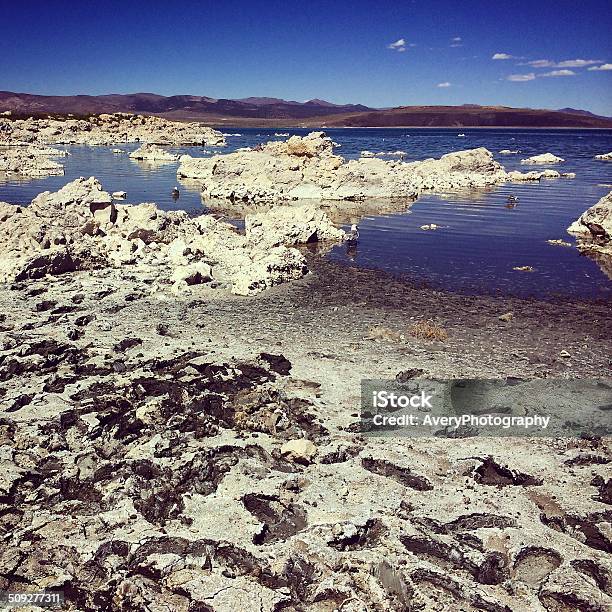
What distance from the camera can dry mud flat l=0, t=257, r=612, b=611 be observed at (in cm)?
498

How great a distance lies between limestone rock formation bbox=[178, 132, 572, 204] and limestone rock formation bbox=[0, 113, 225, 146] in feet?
196

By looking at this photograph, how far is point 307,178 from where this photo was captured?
34.5 metres

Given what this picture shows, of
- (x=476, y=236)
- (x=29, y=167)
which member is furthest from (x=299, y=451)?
(x=29, y=167)

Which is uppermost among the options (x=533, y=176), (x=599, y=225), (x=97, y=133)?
(x=97, y=133)

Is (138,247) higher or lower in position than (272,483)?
higher

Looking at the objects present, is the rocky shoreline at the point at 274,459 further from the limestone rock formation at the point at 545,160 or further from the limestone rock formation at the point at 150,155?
the limestone rock formation at the point at 150,155

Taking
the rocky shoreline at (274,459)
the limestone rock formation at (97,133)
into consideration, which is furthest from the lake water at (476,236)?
the limestone rock formation at (97,133)

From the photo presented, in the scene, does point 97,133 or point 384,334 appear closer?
point 384,334

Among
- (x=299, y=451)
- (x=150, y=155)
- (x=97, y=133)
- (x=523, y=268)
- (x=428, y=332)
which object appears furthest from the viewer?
(x=97, y=133)

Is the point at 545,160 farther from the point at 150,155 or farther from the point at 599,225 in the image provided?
the point at 150,155

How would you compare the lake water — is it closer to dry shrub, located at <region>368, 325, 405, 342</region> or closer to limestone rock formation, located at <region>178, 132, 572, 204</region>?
limestone rock formation, located at <region>178, 132, 572, 204</region>

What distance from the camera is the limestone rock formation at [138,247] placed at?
14.3 m

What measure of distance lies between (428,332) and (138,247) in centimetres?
1072

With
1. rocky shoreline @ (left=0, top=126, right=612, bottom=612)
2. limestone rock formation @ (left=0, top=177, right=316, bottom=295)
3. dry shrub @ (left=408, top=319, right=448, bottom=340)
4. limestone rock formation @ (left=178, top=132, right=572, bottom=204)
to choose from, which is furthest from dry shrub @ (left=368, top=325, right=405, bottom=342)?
limestone rock formation @ (left=178, top=132, right=572, bottom=204)
